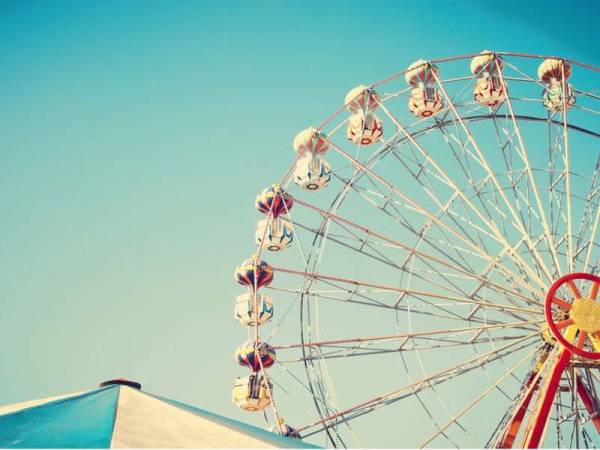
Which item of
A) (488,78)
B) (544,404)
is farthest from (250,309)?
(488,78)

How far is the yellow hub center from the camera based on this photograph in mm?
7266

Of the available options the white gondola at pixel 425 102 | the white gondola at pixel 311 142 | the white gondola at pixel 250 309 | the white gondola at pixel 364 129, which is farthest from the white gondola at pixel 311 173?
the white gondola at pixel 250 309

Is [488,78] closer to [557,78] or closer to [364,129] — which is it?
[557,78]

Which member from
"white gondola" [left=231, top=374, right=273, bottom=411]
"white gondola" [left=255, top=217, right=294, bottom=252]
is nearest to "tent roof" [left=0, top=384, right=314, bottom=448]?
"white gondola" [left=231, top=374, right=273, bottom=411]

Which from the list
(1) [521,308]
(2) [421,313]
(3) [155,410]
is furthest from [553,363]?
(3) [155,410]

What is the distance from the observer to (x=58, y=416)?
4238 mm

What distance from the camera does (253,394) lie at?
30.3 feet

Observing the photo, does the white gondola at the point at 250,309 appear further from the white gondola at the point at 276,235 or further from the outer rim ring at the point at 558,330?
the outer rim ring at the point at 558,330

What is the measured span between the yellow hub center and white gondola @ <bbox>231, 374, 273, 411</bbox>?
4.93 meters

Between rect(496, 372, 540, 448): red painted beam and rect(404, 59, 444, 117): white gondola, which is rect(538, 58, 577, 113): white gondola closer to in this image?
rect(404, 59, 444, 117): white gondola

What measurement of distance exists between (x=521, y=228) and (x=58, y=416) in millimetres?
7355

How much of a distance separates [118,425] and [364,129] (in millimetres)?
8518

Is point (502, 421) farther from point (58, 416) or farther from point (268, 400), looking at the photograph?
point (58, 416)

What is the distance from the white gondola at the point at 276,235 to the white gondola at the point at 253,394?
2726 mm
